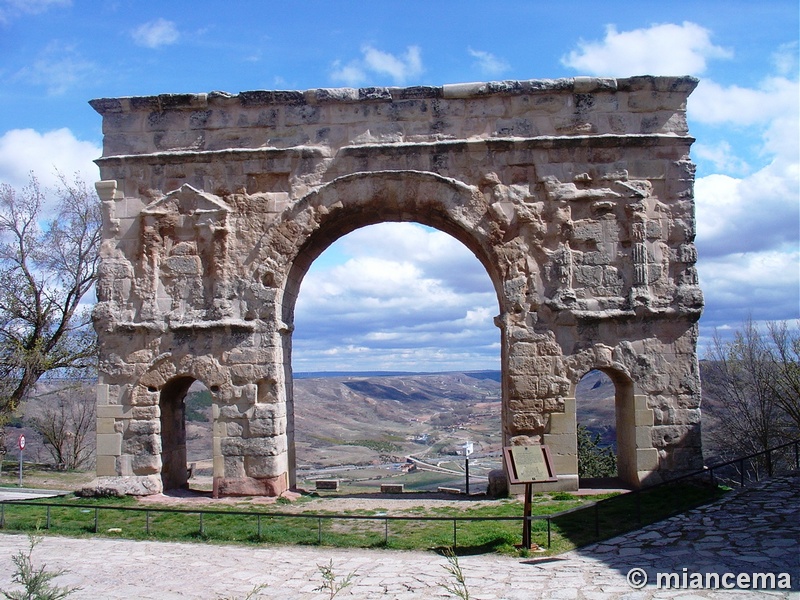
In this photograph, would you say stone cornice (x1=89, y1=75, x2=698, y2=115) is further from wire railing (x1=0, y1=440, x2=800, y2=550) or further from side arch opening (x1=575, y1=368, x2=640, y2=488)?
wire railing (x1=0, y1=440, x2=800, y2=550)

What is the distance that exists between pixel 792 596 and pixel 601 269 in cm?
645

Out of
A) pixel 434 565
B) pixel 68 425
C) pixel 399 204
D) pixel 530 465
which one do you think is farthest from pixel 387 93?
pixel 68 425

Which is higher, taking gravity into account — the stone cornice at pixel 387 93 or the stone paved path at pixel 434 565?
the stone cornice at pixel 387 93

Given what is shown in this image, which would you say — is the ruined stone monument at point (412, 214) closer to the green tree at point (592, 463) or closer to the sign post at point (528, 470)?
the sign post at point (528, 470)

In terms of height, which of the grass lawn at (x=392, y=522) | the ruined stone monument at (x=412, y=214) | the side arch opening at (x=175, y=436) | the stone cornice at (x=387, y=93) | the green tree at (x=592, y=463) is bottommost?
the green tree at (x=592, y=463)

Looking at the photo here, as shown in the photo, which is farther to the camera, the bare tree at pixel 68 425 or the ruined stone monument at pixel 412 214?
the bare tree at pixel 68 425

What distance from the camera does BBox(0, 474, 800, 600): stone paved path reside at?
677 centimetres

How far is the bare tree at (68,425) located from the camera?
23609 mm

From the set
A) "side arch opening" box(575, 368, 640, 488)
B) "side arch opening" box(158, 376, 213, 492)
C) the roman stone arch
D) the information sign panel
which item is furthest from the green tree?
the information sign panel

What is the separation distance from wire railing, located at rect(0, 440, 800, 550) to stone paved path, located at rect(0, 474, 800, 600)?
1.19 feet

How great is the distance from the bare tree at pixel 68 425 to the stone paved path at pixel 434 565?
15.4 m

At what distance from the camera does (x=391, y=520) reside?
10.1 meters

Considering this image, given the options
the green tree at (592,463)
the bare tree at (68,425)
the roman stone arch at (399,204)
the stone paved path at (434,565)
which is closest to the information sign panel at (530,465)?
the stone paved path at (434,565)

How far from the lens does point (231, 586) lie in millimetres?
7102
